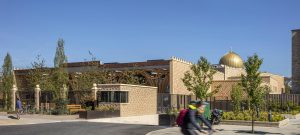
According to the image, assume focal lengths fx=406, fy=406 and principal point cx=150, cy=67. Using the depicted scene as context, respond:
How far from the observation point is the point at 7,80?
160 feet

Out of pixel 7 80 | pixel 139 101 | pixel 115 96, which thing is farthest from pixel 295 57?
pixel 7 80

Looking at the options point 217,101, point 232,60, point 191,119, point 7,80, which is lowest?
point 217,101

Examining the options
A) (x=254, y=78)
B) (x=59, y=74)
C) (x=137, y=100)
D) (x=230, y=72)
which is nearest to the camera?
(x=254, y=78)

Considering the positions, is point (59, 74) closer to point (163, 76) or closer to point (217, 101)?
point (163, 76)

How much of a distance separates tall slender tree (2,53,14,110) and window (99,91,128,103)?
13851mm

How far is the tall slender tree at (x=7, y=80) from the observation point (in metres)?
47.0

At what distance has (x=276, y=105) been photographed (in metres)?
44.2

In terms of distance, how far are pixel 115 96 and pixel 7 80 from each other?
1758 centimetres

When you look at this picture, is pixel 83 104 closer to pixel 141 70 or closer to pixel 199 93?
pixel 141 70

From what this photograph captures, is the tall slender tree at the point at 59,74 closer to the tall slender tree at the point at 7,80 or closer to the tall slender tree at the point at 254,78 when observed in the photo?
the tall slender tree at the point at 7,80

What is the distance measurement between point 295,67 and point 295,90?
400cm

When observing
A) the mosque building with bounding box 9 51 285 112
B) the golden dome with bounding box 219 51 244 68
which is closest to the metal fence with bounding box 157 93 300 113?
the mosque building with bounding box 9 51 285 112

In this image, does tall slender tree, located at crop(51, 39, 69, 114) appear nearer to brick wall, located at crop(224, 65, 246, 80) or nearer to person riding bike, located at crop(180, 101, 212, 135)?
person riding bike, located at crop(180, 101, 212, 135)

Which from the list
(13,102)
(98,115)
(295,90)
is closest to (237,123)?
(98,115)
